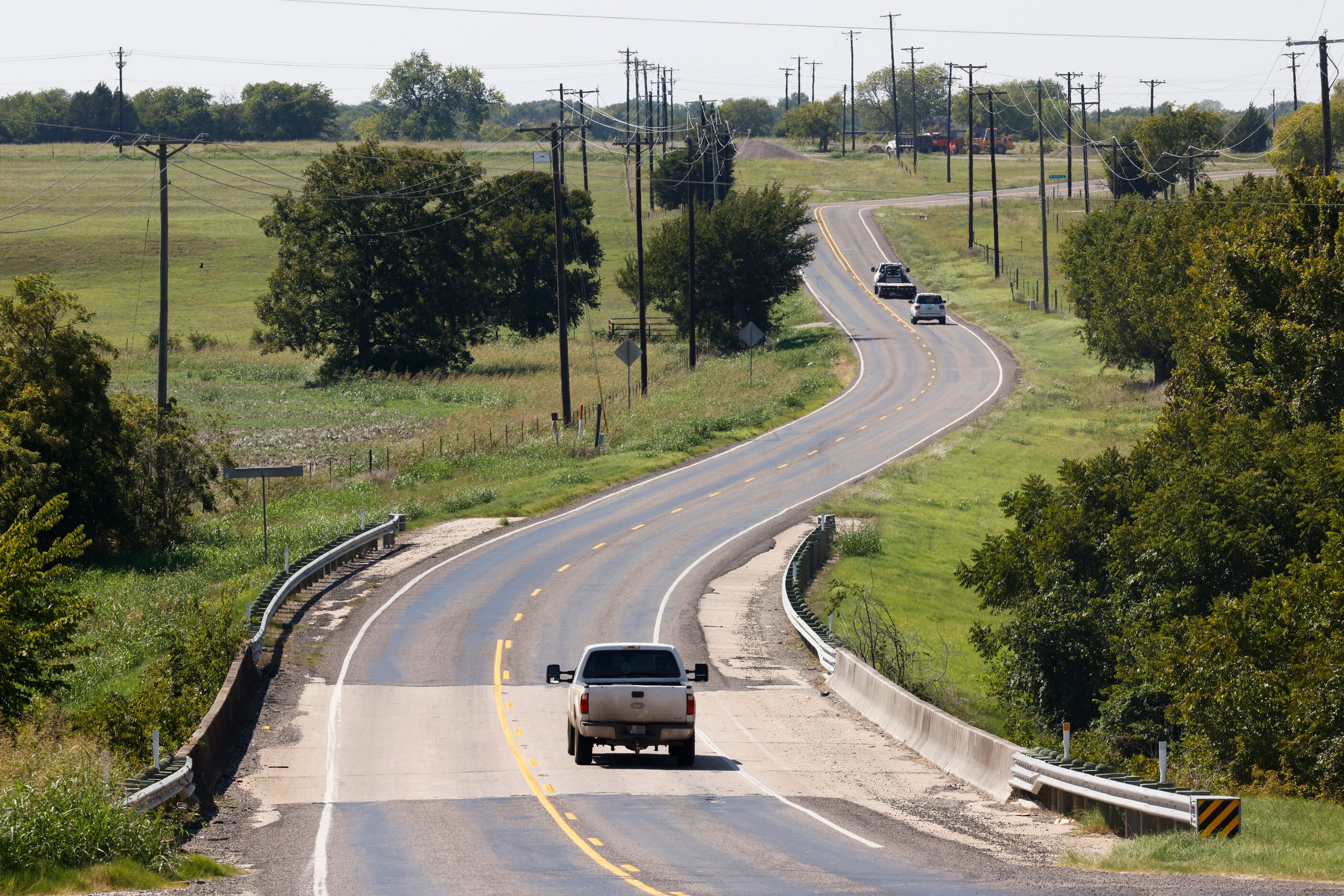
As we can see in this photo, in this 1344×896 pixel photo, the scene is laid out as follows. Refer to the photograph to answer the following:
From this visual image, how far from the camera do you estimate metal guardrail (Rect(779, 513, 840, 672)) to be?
28641 mm

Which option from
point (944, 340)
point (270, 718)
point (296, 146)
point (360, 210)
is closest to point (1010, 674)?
point (270, 718)

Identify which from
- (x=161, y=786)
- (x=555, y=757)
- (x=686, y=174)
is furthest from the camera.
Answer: (x=686, y=174)

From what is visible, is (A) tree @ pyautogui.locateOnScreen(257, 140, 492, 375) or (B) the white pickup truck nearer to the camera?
(B) the white pickup truck

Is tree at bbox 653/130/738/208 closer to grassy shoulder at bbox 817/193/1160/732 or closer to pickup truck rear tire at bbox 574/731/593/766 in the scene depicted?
grassy shoulder at bbox 817/193/1160/732

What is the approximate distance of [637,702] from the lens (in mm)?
20078

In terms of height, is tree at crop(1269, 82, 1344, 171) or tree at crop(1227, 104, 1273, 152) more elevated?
tree at crop(1227, 104, 1273, 152)

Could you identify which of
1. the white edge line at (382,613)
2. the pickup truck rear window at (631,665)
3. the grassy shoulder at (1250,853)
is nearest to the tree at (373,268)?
the white edge line at (382,613)

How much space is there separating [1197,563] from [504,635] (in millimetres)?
14571

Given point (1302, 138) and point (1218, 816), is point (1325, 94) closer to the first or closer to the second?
point (1218, 816)

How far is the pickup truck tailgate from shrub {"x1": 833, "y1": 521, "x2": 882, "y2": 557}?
66.7 ft

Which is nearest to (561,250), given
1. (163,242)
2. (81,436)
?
(163,242)

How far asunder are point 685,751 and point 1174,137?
121 metres

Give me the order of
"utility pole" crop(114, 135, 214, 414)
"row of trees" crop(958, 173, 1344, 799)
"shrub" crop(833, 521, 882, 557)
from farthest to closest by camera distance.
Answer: "shrub" crop(833, 521, 882, 557) < "utility pole" crop(114, 135, 214, 414) < "row of trees" crop(958, 173, 1344, 799)

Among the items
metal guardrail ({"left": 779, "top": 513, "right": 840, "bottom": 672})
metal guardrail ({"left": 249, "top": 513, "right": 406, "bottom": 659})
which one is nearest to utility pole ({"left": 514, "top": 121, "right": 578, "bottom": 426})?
metal guardrail ({"left": 249, "top": 513, "right": 406, "bottom": 659})
